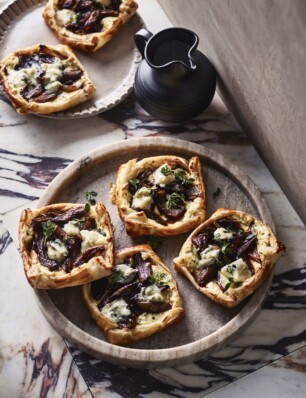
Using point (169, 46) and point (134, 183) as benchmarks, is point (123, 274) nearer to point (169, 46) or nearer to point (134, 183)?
point (134, 183)

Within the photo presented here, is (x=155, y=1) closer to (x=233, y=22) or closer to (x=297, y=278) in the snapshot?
(x=233, y=22)

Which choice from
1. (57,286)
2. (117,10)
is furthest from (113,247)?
(117,10)

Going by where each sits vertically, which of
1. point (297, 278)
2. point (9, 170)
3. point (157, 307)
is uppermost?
point (9, 170)

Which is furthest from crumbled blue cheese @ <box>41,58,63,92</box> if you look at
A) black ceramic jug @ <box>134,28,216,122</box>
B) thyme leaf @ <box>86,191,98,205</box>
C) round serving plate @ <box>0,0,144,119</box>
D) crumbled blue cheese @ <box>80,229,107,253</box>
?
crumbled blue cheese @ <box>80,229,107,253</box>

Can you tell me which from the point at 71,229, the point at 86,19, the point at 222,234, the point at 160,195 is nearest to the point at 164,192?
the point at 160,195

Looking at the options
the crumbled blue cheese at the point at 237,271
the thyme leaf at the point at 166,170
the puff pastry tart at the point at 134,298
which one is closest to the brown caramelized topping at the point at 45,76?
the thyme leaf at the point at 166,170

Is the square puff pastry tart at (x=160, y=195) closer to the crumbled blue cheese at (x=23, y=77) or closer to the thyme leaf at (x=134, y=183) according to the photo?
the thyme leaf at (x=134, y=183)
